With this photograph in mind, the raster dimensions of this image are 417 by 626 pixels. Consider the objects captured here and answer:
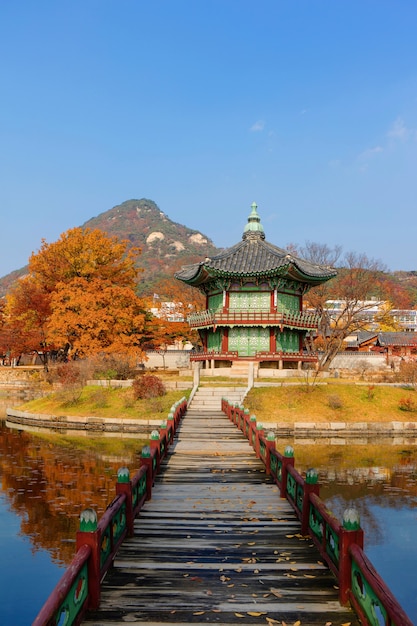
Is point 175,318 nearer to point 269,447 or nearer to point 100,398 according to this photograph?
point 100,398

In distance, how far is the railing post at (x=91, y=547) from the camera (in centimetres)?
568

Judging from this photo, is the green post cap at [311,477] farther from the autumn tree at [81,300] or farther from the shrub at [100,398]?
the autumn tree at [81,300]

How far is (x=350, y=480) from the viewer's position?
17234 millimetres

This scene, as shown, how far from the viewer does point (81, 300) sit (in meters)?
41.6

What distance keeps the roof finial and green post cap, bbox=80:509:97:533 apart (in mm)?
39289

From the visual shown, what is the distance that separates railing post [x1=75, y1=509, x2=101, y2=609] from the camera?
18.6ft

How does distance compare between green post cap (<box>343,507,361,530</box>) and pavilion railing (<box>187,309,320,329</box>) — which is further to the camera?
pavilion railing (<box>187,309,320,329</box>)

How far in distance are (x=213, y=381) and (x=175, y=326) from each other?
22.6 m

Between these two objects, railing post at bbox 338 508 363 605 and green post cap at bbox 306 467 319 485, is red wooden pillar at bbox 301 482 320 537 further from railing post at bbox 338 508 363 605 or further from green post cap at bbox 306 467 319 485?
railing post at bbox 338 508 363 605

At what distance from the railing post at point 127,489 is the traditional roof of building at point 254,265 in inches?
1183

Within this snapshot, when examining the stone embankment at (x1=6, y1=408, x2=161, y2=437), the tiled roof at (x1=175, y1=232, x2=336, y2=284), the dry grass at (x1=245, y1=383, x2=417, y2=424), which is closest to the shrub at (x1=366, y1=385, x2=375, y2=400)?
the dry grass at (x1=245, y1=383, x2=417, y2=424)

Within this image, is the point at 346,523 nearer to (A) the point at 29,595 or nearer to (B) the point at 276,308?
(A) the point at 29,595

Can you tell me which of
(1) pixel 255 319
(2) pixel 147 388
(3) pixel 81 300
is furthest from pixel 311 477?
(3) pixel 81 300

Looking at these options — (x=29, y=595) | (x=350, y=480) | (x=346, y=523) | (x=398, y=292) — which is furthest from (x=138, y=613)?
(x=398, y=292)
